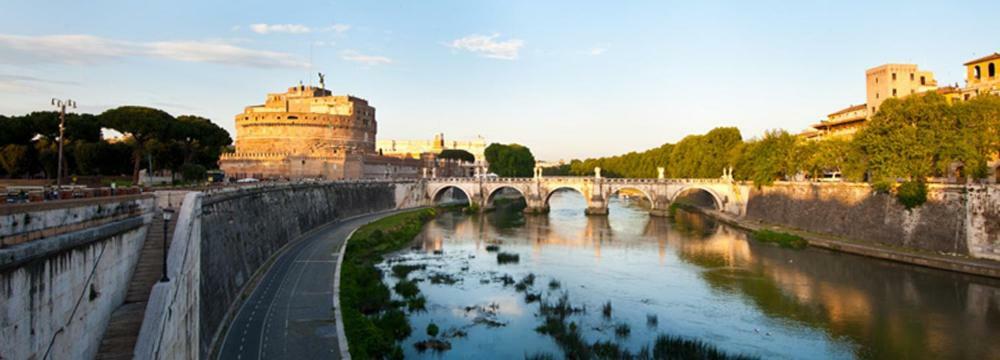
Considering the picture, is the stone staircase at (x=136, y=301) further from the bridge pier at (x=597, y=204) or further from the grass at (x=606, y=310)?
the bridge pier at (x=597, y=204)

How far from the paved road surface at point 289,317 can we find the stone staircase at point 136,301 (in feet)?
8.14

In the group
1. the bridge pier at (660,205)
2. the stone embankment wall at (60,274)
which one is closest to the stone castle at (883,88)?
the bridge pier at (660,205)

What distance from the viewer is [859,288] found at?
23656mm

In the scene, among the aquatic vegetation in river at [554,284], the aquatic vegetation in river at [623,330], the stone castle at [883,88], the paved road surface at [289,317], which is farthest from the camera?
the stone castle at [883,88]

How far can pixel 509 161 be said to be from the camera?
3086 inches

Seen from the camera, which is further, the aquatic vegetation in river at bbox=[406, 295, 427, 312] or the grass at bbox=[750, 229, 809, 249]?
the grass at bbox=[750, 229, 809, 249]

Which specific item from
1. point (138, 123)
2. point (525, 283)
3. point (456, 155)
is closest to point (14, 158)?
point (138, 123)

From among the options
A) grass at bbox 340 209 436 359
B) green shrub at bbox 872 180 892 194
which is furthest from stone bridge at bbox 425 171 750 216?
grass at bbox 340 209 436 359

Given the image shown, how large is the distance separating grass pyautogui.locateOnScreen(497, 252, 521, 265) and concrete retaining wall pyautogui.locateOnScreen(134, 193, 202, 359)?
16.9 metres

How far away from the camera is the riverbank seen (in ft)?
79.5

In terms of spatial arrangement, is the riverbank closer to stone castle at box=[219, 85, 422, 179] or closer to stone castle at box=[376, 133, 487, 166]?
stone castle at box=[219, 85, 422, 179]

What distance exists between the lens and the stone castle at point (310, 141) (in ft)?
181

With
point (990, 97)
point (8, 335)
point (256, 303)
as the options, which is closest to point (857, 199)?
point (990, 97)

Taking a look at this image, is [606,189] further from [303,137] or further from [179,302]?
[179,302]
